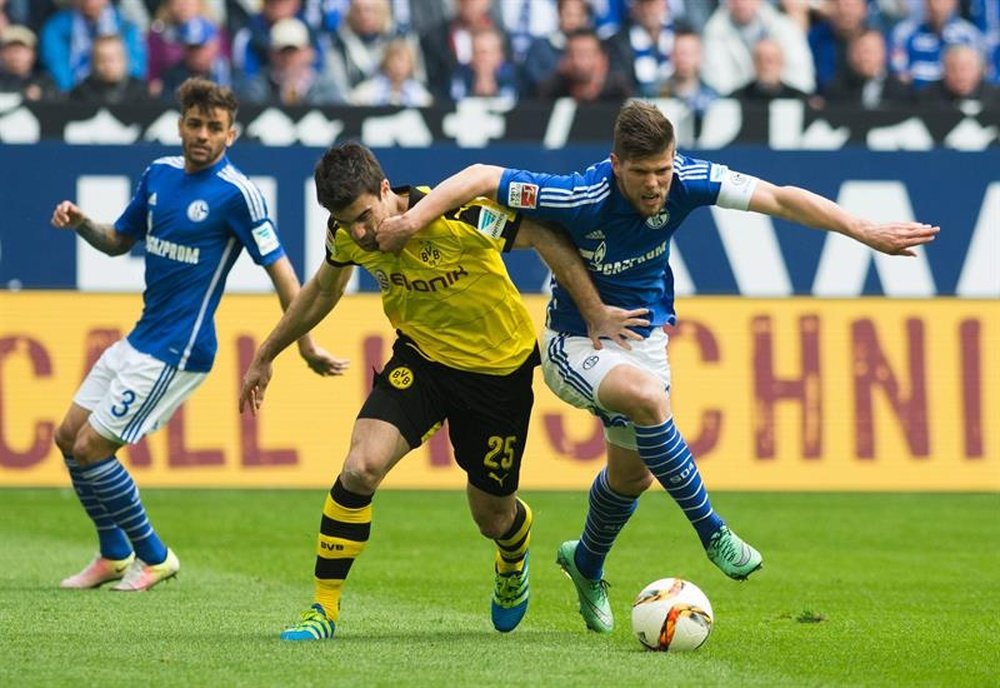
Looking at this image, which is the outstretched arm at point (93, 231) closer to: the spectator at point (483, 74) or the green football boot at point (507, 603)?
the green football boot at point (507, 603)

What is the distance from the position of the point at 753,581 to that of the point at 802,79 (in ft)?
31.4

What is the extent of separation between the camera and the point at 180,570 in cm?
1130

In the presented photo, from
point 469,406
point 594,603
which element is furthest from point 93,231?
point 594,603

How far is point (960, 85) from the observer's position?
1875 centimetres

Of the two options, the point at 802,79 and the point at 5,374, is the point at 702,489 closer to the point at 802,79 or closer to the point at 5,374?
the point at 5,374

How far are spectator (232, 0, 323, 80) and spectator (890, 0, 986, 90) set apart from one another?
5.73 m

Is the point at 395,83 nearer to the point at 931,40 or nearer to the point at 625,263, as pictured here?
the point at 931,40

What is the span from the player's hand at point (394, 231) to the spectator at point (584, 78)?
10.3 meters

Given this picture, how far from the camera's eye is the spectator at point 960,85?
18719 mm

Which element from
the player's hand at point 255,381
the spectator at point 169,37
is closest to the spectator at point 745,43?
the spectator at point 169,37

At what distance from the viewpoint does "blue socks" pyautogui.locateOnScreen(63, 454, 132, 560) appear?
34.9 feet

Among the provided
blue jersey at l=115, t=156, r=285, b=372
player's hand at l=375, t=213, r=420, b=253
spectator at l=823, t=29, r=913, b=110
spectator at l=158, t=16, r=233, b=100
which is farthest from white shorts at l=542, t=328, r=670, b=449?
spectator at l=823, t=29, r=913, b=110

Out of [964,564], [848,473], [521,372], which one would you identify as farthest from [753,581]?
[848,473]

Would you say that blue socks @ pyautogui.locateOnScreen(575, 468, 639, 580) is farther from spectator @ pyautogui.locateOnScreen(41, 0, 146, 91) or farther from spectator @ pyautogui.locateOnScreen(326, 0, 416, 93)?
spectator @ pyautogui.locateOnScreen(41, 0, 146, 91)
